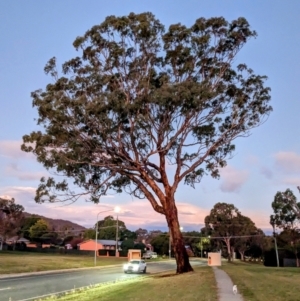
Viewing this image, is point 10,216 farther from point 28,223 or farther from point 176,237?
point 176,237

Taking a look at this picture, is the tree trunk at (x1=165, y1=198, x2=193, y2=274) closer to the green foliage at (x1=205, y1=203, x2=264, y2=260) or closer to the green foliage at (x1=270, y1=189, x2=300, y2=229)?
the green foliage at (x1=270, y1=189, x2=300, y2=229)

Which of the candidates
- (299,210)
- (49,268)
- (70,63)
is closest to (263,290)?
(70,63)

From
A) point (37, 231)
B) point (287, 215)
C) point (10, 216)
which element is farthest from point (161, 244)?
point (287, 215)

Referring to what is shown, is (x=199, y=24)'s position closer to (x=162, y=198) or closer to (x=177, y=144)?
(x=177, y=144)

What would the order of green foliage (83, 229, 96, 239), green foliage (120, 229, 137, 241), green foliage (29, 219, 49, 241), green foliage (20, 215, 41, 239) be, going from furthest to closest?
1. green foliage (120, 229, 137, 241)
2. green foliage (83, 229, 96, 239)
3. green foliage (20, 215, 41, 239)
4. green foliage (29, 219, 49, 241)

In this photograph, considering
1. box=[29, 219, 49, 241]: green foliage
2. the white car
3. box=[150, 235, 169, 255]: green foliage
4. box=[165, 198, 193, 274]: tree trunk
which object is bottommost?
the white car

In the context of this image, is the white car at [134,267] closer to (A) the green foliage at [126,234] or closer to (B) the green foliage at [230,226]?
(B) the green foliage at [230,226]

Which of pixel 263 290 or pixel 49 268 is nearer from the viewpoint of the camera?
pixel 263 290

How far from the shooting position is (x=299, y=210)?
6112 cm

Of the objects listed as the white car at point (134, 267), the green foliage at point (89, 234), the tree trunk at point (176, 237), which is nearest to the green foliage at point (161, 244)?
the green foliage at point (89, 234)

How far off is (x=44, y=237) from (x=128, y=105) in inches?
4185

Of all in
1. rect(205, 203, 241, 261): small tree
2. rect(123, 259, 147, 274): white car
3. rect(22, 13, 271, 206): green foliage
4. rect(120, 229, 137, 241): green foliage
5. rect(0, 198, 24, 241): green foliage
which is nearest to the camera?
rect(22, 13, 271, 206): green foliage

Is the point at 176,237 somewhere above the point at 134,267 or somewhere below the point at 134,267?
above

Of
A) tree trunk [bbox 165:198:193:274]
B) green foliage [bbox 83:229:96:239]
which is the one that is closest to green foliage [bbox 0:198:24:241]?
green foliage [bbox 83:229:96:239]
